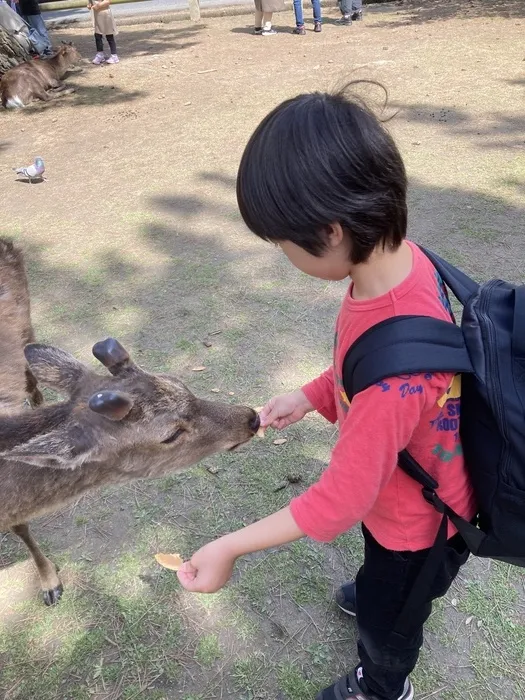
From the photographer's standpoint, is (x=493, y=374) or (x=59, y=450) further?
(x=59, y=450)

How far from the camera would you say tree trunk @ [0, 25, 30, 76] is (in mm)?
11055

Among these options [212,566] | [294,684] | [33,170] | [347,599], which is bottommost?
[294,684]

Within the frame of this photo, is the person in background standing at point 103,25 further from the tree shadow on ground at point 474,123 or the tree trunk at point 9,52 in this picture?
the tree shadow on ground at point 474,123

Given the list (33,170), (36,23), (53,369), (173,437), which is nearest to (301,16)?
(36,23)

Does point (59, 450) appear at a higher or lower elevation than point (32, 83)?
lower

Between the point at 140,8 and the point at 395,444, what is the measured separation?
1805 centimetres

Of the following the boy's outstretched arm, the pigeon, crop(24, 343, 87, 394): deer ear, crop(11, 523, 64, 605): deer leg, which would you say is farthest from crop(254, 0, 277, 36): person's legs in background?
the boy's outstretched arm

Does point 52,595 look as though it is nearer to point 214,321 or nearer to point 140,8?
point 214,321

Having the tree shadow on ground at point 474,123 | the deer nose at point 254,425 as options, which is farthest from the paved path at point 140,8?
the deer nose at point 254,425

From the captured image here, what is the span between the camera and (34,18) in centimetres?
1302

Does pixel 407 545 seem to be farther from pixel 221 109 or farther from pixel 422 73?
pixel 422 73

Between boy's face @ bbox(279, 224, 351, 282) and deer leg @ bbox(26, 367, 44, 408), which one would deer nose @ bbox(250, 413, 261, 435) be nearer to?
boy's face @ bbox(279, 224, 351, 282)

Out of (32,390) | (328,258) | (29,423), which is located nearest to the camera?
(328,258)

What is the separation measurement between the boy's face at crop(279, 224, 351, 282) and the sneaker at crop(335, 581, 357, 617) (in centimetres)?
157
